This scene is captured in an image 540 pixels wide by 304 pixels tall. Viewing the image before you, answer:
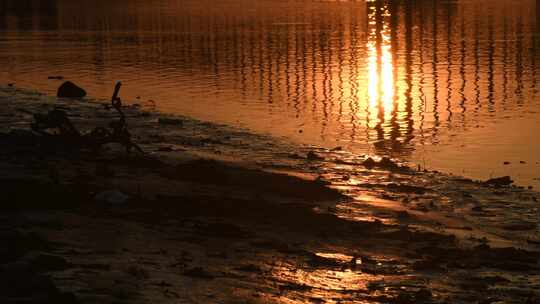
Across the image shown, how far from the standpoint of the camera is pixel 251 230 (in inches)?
650

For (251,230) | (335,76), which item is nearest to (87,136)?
(251,230)

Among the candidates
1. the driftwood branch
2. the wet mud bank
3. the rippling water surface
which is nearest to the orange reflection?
the rippling water surface

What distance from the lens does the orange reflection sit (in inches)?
1480

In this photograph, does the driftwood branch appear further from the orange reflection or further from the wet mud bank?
the orange reflection

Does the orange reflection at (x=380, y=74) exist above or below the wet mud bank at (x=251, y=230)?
above

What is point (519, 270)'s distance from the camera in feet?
49.0

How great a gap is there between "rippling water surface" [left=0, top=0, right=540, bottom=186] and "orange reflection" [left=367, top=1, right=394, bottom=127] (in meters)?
0.13

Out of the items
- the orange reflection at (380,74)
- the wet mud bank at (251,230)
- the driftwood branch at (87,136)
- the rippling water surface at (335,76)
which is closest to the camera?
the wet mud bank at (251,230)

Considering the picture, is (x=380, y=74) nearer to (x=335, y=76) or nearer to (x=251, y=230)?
(x=335, y=76)

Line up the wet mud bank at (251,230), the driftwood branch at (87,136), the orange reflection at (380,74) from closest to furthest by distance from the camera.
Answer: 1. the wet mud bank at (251,230)
2. the driftwood branch at (87,136)
3. the orange reflection at (380,74)

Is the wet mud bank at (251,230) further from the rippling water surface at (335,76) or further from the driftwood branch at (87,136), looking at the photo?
the rippling water surface at (335,76)

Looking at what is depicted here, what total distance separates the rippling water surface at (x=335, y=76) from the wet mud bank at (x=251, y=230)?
4.91 meters

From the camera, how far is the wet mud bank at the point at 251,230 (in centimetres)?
1270

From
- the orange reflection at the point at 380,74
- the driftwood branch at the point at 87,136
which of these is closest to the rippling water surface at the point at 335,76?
the orange reflection at the point at 380,74
